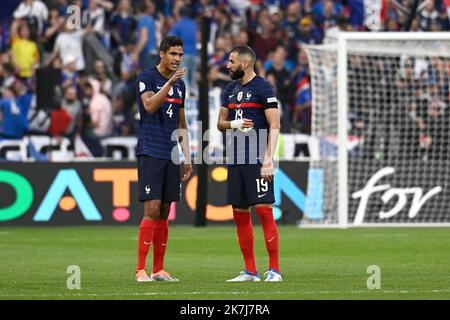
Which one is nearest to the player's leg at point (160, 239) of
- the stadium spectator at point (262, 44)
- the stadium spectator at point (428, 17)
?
the stadium spectator at point (262, 44)

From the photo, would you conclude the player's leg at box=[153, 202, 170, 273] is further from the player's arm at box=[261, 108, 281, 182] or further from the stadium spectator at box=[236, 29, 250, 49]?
the stadium spectator at box=[236, 29, 250, 49]

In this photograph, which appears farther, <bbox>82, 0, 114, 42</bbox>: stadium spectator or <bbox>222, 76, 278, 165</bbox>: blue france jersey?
<bbox>82, 0, 114, 42</bbox>: stadium spectator

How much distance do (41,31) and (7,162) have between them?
464cm

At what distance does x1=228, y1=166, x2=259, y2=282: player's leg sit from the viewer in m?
12.0

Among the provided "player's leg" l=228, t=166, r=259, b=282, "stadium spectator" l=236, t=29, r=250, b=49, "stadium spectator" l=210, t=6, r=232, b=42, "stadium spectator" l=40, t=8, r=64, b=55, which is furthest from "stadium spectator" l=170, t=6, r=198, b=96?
"player's leg" l=228, t=166, r=259, b=282

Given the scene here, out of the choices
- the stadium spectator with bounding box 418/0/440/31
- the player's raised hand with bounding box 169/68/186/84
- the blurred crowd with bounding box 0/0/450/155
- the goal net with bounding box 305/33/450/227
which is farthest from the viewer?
the stadium spectator with bounding box 418/0/440/31

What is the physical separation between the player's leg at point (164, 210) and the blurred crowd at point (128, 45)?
10.9 metres

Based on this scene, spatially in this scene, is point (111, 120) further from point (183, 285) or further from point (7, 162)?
point (183, 285)

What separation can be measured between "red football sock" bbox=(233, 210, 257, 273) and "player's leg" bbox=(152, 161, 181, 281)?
0.64m

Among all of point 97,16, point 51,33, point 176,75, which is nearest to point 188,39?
point 97,16

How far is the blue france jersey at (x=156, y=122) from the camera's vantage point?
39.4 feet

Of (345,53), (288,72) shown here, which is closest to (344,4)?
(288,72)

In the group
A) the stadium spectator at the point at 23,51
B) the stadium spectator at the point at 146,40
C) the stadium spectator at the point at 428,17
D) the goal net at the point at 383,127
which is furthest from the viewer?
the stadium spectator at the point at 428,17

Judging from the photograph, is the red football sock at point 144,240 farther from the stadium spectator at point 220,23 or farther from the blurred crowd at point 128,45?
the stadium spectator at point 220,23
